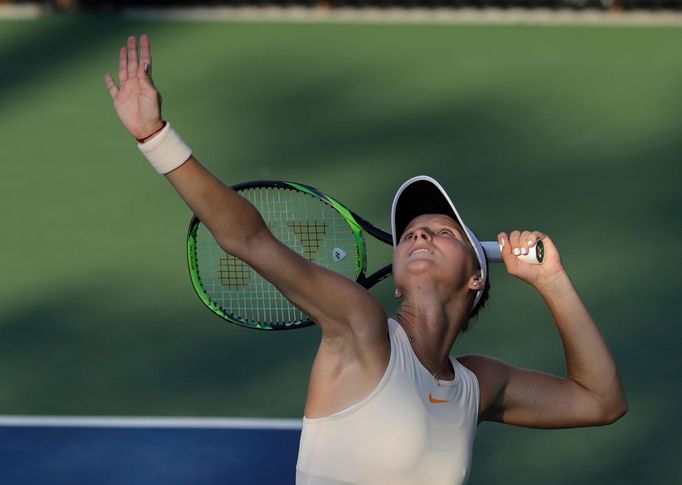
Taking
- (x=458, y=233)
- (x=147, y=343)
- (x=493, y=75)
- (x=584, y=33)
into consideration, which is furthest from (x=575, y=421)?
(x=584, y=33)

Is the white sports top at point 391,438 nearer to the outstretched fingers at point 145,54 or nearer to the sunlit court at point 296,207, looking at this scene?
the sunlit court at point 296,207

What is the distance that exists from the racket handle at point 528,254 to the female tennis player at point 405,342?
2 cm

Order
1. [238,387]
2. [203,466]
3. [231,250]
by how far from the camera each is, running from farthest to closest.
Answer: [238,387] → [203,466] → [231,250]

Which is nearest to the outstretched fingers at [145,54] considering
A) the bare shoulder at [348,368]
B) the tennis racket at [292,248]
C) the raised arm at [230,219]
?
the raised arm at [230,219]

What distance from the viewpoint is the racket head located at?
14.6ft

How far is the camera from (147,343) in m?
7.18

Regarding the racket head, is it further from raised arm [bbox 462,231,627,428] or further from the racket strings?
raised arm [bbox 462,231,627,428]

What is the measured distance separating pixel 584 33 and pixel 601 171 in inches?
71.5

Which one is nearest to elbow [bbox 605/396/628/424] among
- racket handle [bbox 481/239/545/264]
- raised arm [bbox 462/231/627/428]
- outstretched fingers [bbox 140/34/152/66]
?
raised arm [bbox 462/231/627/428]

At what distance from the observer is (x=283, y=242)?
18.5ft

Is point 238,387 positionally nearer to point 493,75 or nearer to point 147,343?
point 147,343

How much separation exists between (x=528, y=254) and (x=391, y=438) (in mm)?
835

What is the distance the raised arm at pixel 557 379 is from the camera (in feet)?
13.8

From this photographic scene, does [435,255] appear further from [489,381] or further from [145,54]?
[145,54]
